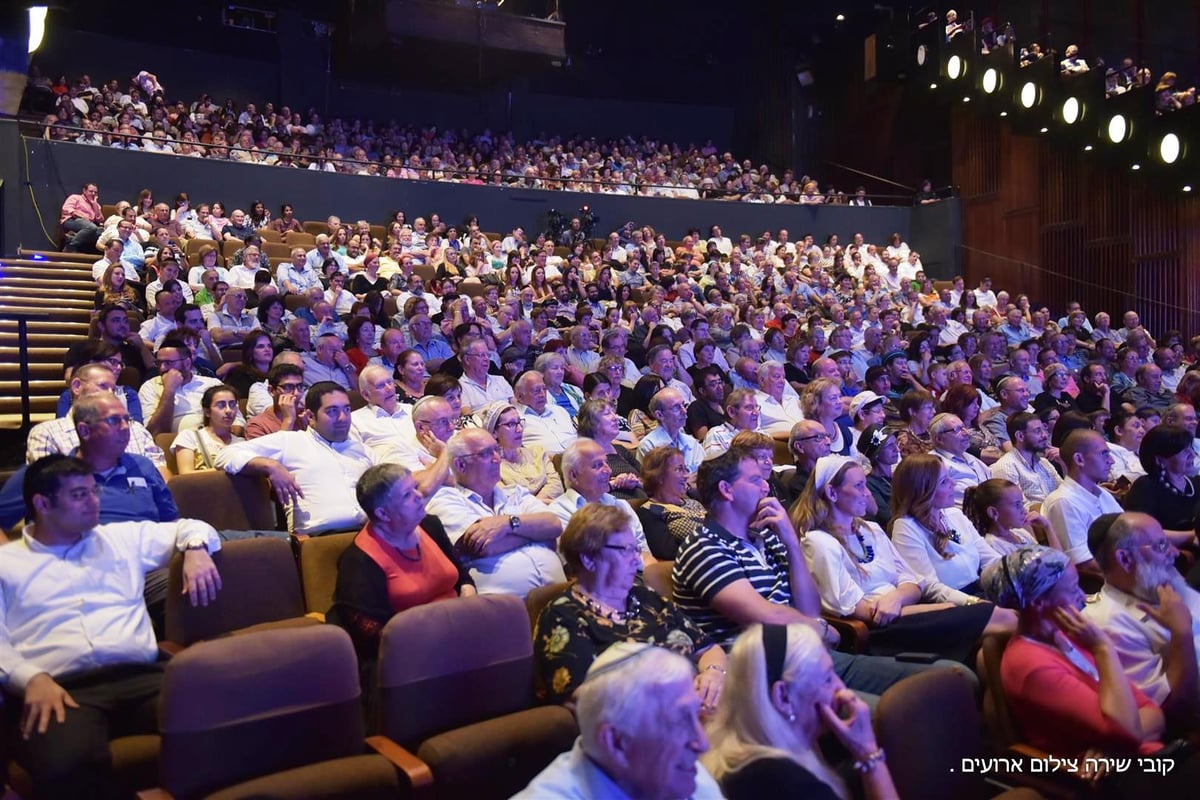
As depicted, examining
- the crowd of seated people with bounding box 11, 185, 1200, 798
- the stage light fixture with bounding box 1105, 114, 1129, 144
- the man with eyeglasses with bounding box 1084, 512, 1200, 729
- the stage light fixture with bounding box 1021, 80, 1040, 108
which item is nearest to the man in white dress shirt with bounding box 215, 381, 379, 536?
the crowd of seated people with bounding box 11, 185, 1200, 798

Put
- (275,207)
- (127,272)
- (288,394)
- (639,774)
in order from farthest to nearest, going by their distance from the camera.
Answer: (275,207)
(127,272)
(288,394)
(639,774)

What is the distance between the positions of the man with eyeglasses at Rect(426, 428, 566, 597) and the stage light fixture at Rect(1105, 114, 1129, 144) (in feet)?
29.9

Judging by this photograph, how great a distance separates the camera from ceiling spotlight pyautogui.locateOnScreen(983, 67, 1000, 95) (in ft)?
37.6

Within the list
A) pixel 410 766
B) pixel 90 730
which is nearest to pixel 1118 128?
pixel 410 766

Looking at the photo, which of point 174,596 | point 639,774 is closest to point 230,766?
point 174,596

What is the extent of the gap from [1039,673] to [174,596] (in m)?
2.01

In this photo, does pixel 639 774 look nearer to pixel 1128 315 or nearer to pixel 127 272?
pixel 127 272

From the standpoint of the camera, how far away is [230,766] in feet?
6.15

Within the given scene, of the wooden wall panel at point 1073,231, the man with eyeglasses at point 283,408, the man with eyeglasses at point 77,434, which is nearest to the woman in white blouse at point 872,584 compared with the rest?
the man with eyeglasses at point 283,408

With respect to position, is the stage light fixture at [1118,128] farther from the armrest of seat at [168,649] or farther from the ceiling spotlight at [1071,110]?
the armrest of seat at [168,649]

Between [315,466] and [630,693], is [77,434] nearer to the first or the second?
[315,466]

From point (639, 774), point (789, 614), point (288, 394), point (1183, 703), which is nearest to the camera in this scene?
point (639, 774)

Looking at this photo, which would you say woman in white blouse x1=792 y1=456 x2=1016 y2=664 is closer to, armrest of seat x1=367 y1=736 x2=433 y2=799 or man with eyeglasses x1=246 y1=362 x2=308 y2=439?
armrest of seat x1=367 y1=736 x2=433 y2=799

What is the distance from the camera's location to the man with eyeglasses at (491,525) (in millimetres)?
2824
